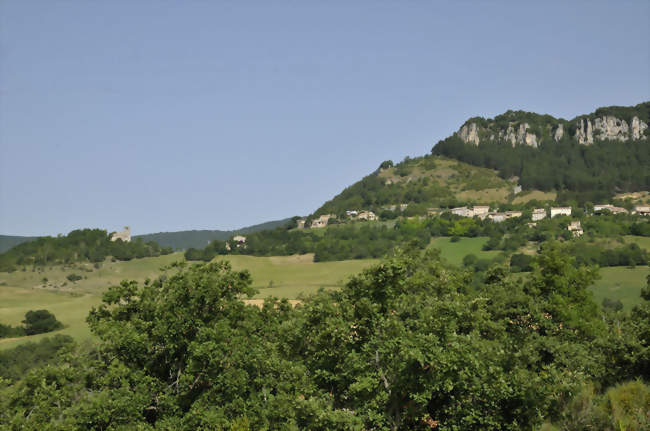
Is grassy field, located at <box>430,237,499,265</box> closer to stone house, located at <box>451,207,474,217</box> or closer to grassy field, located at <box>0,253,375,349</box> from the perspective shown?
grassy field, located at <box>0,253,375,349</box>

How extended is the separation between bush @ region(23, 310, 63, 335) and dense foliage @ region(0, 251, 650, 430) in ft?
201

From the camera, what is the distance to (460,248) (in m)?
121

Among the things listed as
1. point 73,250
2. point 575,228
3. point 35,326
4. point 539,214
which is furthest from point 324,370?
point 539,214

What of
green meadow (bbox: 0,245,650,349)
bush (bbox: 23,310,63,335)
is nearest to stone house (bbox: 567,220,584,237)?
green meadow (bbox: 0,245,650,349)

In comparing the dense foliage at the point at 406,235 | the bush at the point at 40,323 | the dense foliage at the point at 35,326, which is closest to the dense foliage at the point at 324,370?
the bush at the point at 40,323

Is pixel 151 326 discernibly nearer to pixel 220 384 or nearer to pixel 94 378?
pixel 94 378

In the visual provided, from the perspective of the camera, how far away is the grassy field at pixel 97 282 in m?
81.5

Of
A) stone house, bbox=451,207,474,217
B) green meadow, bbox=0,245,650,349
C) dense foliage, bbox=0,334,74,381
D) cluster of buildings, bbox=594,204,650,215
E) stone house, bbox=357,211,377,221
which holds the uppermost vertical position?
stone house, bbox=357,211,377,221

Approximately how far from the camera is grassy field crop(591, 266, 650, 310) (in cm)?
6256

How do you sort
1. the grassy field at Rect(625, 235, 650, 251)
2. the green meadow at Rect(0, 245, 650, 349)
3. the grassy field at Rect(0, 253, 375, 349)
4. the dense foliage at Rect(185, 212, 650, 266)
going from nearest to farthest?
the green meadow at Rect(0, 245, 650, 349) < the grassy field at Rect(0, 253, 375, 349) < the grassy field at Rect(625, 235, 650, 251) < the dense foliage at Rect(185, 212, 650, 266)

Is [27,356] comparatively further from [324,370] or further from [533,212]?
[533,212]

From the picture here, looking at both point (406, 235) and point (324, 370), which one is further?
point (406, 235)

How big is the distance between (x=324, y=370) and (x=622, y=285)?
6865 centimetres

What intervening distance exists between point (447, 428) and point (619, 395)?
4.48 m
